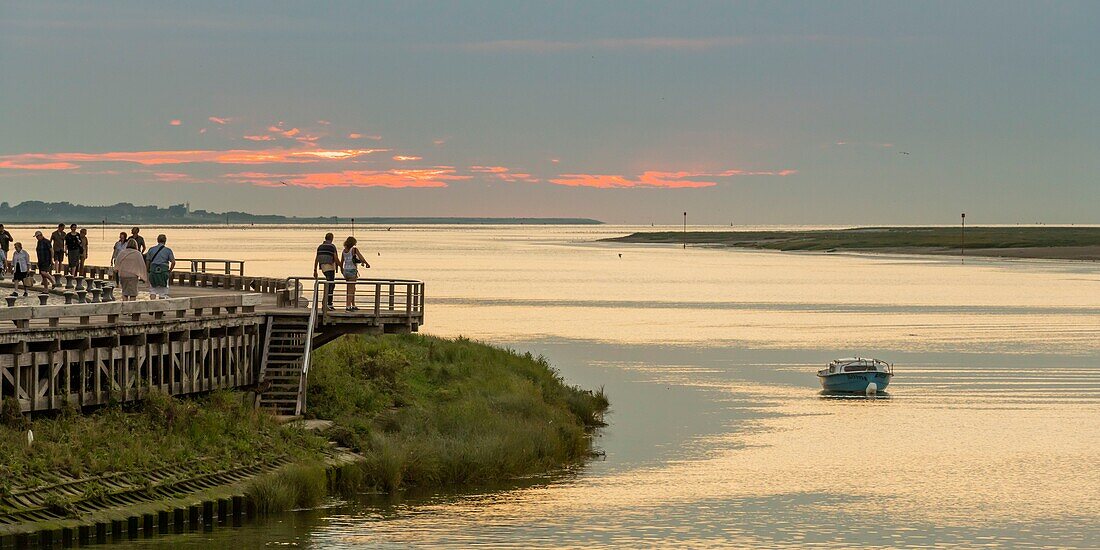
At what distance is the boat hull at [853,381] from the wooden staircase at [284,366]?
24.7 m

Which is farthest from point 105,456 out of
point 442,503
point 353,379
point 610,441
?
point 610,441

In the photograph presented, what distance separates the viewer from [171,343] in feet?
111

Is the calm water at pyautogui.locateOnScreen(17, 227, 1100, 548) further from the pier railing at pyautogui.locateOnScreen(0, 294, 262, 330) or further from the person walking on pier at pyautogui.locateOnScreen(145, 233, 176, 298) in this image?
the person walking on pier at pyautogui.locateOnScreen(145, 233, 176, 298)

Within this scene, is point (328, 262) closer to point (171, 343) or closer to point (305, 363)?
point (305, 363)

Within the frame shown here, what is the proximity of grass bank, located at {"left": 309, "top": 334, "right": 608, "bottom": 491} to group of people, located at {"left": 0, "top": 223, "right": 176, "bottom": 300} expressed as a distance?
4.79 meters

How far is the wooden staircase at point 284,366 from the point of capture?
119 feet

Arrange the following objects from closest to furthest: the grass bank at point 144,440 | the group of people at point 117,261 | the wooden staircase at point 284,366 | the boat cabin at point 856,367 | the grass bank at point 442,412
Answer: the grass bank at point 144,440
the grass bank at point 442,412
the wooden staircase at point 284,366
the group of people at point 117,261
the boat cabin at point 856,367

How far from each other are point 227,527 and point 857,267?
6849 inches

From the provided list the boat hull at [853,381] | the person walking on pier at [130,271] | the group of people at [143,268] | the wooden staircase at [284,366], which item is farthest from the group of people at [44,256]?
the boat hull at [853,381]

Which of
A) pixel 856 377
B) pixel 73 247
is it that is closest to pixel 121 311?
pixel 73 247

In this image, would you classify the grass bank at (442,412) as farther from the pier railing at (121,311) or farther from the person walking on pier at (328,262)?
the pier railing at (121,311)

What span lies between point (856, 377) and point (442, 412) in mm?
23696

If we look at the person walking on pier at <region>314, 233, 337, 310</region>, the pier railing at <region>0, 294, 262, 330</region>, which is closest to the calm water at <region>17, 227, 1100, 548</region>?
the pier railing at <region>0, 294, 262, 330</region>

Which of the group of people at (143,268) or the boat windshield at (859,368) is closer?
the group of people at (143,268)
